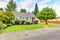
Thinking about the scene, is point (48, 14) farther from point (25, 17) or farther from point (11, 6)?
point (11, 6)

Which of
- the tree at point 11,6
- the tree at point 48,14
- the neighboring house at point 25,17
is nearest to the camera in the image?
the tree at point 48,14

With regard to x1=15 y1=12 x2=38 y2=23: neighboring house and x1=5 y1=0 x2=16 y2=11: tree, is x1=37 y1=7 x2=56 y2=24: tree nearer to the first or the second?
x1=15 y1=12 x2=38 y2=23: neighboring house

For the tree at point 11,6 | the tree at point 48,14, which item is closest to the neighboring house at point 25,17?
the tree at point 48,14

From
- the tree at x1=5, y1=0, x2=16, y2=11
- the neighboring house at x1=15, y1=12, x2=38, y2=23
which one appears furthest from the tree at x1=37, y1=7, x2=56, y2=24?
the tree at x1=5, y1=0, x2=16, y2=11

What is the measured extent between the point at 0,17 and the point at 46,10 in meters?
21.7

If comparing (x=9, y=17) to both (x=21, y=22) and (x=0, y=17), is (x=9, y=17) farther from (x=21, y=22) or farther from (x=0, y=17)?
(x=21, y=22)

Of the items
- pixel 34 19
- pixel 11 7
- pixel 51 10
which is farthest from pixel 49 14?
pixel 11 7

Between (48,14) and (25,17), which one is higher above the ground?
(48,14)

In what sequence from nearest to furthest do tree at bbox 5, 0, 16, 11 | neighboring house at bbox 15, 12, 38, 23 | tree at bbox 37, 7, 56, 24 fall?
tree at bbox 37, 7, 56, 24 → neighboring house at bbox 15, 12, 38, 23 → tree at bbox 5, 0, 16, 11

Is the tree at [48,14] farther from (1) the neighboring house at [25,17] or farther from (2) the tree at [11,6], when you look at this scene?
(2) the tree at [11,6]

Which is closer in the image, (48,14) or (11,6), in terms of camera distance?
(48,14)

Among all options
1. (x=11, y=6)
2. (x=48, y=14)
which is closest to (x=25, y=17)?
(x=48, y=14)

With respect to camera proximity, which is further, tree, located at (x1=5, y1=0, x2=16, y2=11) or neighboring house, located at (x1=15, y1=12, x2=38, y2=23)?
tree, located at (x1=5, y1=0, x2=16, y2=11)

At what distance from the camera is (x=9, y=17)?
4128 cm
